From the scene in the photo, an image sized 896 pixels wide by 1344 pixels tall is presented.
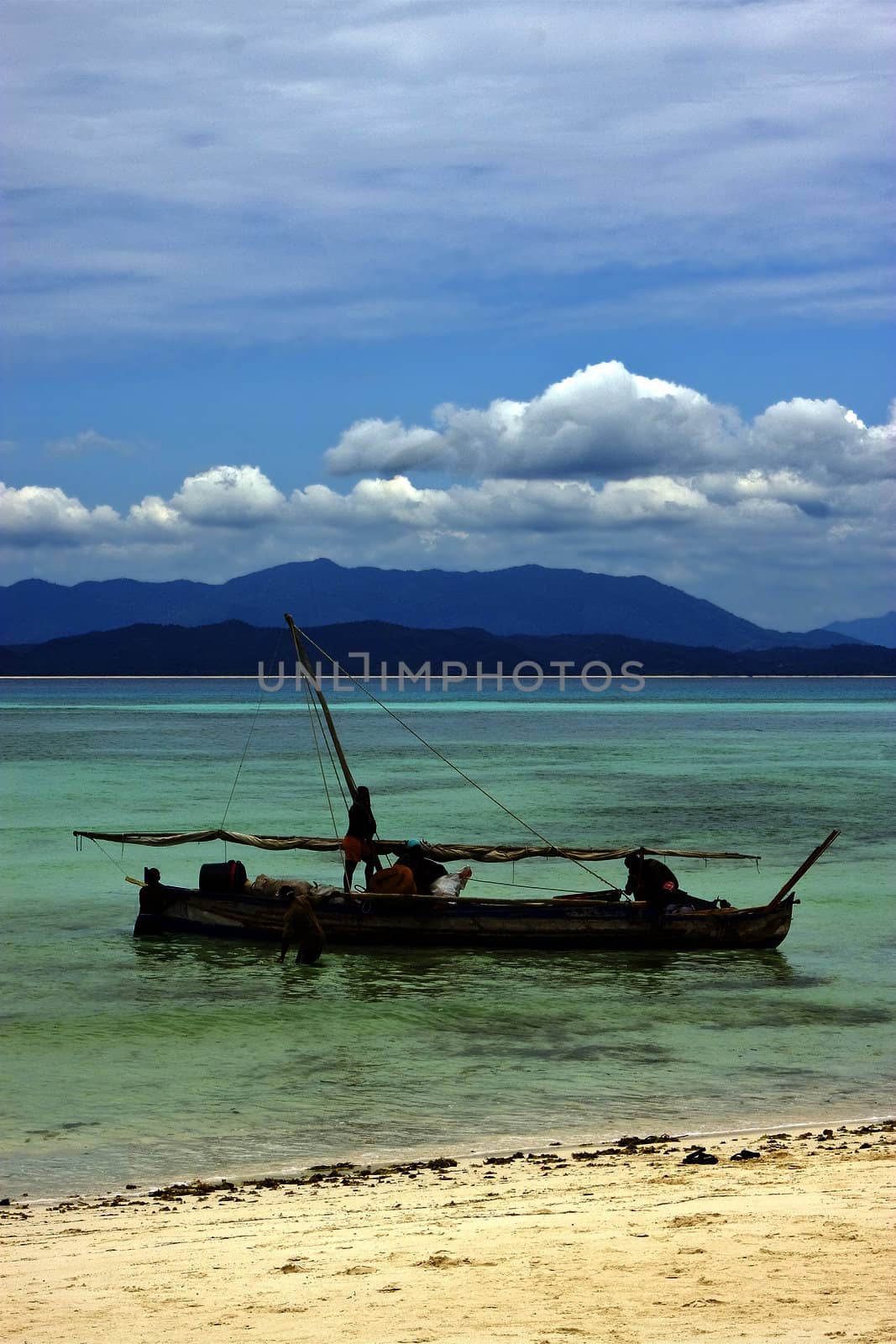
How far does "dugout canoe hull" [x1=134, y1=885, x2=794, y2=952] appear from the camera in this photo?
63.6 feet

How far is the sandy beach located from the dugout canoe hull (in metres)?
9.60

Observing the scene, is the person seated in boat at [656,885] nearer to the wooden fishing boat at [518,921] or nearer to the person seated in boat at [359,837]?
the wooden fishing boat at [518,921]

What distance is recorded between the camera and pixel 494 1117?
1160cm

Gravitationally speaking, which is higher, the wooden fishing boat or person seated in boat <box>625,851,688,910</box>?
person seated in boat <box>625,851,688,910</box>

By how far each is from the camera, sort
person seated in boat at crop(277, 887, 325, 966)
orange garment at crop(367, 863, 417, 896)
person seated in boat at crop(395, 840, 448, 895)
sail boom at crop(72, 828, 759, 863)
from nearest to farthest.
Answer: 1. person seated in boat at crop(277, 887, 325, 966)
2. orange garment at crop(367, 863, 417, 896)
3. sail boom at crop(72, 828, 759, 863)
4. person seated in boat at crop(395, 840, 448, 895)

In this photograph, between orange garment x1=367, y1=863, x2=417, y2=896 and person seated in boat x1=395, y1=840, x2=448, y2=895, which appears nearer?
orange garment x1=367, y1=863, x2=417, y2=896

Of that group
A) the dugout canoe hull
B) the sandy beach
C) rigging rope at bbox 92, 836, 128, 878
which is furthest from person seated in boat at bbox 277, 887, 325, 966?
rigging rope at bbox 92, 836, 128, 878

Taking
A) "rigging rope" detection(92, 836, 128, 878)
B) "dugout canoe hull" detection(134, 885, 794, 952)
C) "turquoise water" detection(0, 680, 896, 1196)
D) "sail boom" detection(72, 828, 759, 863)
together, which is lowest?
"rigging rope" detection(92, 836, 128, 878)

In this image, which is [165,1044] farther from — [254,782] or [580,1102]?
[254,782]

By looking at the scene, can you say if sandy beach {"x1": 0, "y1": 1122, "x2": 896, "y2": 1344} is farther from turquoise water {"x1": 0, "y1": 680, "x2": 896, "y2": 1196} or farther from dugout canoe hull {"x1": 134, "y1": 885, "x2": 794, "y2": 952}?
dugout canoe hull {"x1": 134, "y1": 885, "x2": 794, "y2": 952}

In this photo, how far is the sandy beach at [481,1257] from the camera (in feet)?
20.5

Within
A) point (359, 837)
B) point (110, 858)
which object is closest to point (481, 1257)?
point (359, 837)

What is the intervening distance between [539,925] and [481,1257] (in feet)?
40.5

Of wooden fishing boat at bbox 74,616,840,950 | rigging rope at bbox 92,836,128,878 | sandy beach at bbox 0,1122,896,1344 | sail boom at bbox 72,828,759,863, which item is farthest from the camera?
rigging rope at bbox 92,836,128,878
